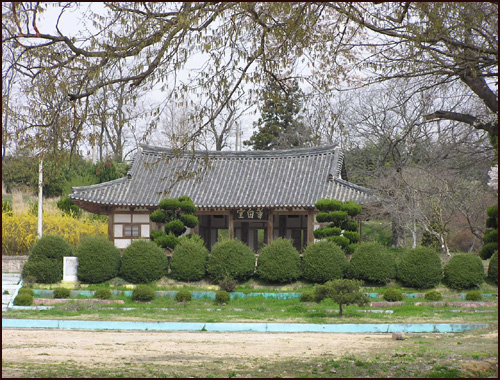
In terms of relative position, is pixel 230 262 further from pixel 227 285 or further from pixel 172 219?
pixel 172 219

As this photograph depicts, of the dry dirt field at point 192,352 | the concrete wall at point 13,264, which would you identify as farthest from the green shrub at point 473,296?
the concrete wall at point 13,264

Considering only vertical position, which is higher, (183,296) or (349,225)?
(349,225)

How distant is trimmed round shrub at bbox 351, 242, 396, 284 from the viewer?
854 inches

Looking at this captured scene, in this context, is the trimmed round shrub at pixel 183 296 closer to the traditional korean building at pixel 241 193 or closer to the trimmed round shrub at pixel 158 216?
the trimmed round shrub at pixel 158 216

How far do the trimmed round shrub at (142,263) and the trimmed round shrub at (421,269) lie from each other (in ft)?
27.3

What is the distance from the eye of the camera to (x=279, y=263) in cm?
2209

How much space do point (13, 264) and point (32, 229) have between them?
2928 mm

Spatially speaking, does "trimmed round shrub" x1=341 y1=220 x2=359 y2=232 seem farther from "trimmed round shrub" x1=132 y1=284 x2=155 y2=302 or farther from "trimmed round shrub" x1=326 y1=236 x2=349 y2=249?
"trimmed round shrub" x1=132 y1=284 x2=155 y2=302

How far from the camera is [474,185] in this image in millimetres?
27016

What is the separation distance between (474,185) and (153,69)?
20990 mm

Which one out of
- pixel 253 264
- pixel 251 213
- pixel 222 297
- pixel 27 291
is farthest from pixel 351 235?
pixel 27 291

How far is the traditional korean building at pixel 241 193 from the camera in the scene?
29.1m

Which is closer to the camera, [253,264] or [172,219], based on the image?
[253,264]

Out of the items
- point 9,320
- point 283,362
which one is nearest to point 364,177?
point 9,320
